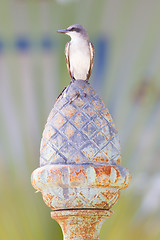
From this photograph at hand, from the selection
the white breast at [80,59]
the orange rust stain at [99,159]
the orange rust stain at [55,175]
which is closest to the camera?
the orange rust stain at [55,175]

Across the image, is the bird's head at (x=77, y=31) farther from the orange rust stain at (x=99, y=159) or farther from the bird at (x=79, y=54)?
the orange rust stain at (x=99, y=159)

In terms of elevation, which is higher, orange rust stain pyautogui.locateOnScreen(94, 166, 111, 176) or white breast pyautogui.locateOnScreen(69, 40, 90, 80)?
white breast pyautogui.locateOnScreen(69, 40, 90, 80)

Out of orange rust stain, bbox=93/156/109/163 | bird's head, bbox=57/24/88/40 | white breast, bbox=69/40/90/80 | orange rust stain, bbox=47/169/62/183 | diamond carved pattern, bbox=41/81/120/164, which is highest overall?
bird's head, bbox=57/24/88/40

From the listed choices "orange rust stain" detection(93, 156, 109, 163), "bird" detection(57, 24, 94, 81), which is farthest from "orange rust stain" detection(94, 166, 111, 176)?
"bird" detection(57, 24, 94, 81)

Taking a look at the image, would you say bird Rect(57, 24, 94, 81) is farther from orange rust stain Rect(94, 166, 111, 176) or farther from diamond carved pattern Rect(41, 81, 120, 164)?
orange rust stain Rect(94, 166, 111, 176)

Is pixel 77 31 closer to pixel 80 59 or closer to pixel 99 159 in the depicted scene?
pixel 80 59

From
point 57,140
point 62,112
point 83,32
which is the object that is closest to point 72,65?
point 83,32

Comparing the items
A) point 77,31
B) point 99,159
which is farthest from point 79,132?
point 77,31

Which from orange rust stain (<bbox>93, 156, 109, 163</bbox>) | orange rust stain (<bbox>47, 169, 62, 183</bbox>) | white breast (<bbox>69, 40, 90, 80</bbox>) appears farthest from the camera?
white breast (<bbox>69, 40, 90, 80</bbox>)

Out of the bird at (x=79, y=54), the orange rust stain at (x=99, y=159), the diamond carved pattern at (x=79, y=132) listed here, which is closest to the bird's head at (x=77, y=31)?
the bird at (x=79, y=54)
